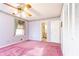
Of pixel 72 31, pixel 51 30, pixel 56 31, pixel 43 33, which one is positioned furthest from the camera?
pixel 51 30

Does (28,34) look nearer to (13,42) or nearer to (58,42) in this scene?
(13,42)

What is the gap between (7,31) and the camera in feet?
11.7

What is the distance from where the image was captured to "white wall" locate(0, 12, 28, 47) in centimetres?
335

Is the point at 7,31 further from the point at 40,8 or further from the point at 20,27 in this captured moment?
the point at 40,8

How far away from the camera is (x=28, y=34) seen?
133 inches

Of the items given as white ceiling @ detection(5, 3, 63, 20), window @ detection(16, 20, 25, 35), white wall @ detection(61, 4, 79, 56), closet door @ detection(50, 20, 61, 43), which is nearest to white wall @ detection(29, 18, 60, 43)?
closet door @ detection(50, 20, 61, 43)

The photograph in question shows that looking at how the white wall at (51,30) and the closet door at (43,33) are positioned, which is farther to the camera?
the closet door at (43,33)

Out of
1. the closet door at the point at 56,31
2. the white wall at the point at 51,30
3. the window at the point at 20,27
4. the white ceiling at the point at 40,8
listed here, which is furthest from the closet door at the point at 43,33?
the white ceiling at the point at 40,8

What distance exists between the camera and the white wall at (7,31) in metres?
3.35

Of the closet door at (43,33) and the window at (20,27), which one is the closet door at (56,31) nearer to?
the closet door at (43,33)

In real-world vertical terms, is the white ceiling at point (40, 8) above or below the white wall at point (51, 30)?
above

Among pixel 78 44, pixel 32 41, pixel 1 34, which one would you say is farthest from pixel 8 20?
pixel 78 44

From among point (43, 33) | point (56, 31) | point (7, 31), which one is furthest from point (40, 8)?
point (56, 31)

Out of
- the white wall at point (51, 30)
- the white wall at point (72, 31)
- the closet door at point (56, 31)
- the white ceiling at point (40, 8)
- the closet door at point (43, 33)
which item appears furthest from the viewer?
the closet door at point (56, 31)
